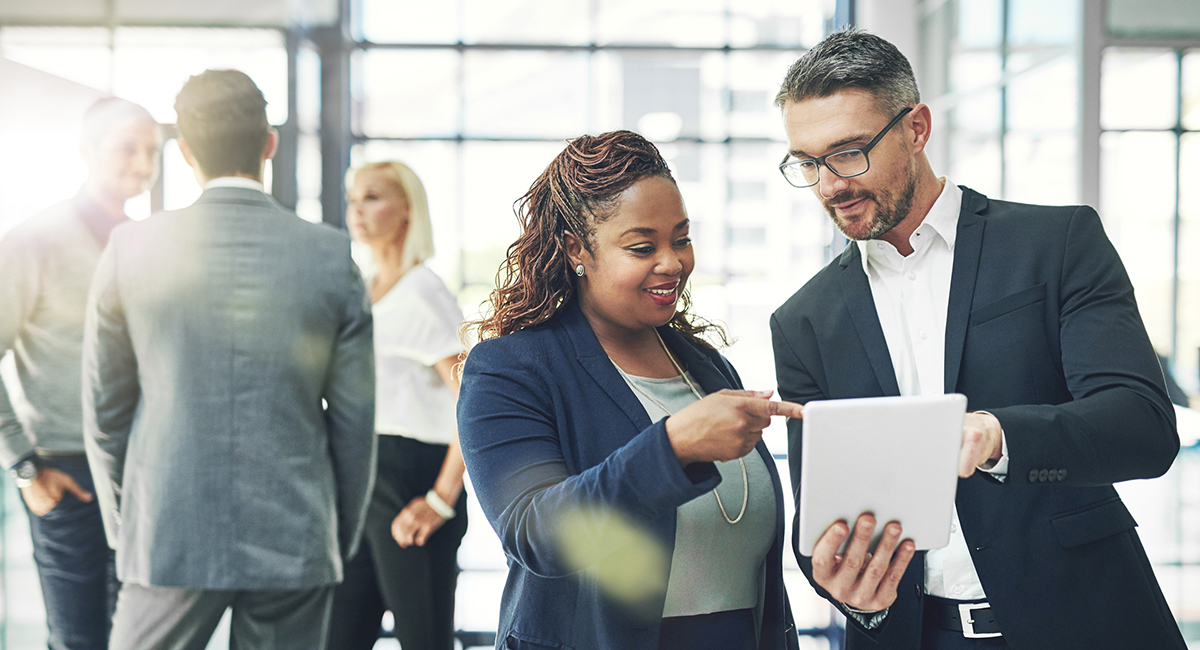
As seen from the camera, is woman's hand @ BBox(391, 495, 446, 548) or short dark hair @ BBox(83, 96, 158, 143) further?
woman's hand @ BBox(391, 495, 446, 548)

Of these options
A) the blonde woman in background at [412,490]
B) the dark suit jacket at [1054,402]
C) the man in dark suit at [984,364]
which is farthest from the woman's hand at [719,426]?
the blonde woman in background at [412,490]

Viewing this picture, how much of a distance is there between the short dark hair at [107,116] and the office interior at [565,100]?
4.00ft

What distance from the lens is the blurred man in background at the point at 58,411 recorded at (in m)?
2.49

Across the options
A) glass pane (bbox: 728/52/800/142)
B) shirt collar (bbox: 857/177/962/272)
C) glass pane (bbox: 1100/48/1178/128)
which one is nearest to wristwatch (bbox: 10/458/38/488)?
shirt collar (bbox: 857/177/962/272)

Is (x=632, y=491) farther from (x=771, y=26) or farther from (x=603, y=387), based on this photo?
(x=771, y=26)

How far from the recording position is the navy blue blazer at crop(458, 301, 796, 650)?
111 cm

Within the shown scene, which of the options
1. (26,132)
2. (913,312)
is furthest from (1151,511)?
(26,132)

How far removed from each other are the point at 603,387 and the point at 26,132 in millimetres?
3167

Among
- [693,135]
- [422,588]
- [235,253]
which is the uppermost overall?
[693,135]

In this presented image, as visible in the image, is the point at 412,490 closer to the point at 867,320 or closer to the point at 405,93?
the point at 867,320

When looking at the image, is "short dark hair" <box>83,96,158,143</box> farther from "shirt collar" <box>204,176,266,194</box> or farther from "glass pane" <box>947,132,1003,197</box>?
"glass pane" <box>947,132,1003,197</box>

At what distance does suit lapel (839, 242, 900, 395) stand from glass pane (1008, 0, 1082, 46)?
8.39 ft

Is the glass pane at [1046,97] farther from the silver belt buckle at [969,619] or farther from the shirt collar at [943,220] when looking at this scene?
the silver belt buckle at [969,619]

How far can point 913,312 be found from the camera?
5.27ft
